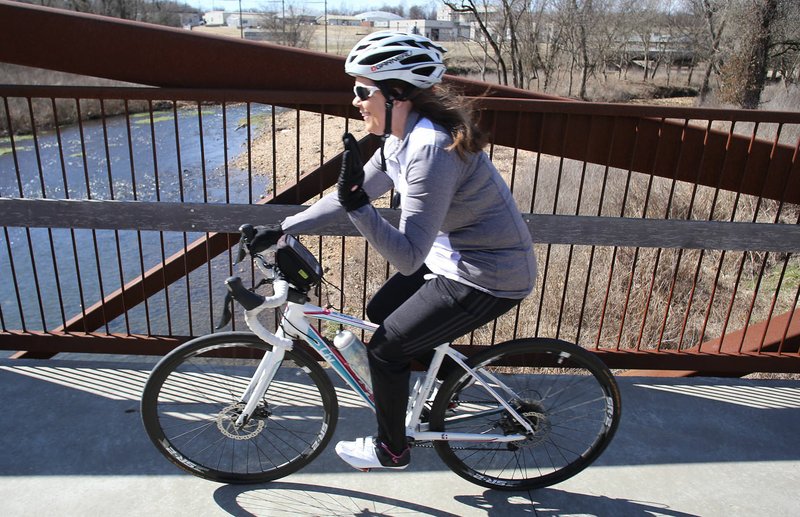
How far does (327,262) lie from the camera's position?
43.6 feet

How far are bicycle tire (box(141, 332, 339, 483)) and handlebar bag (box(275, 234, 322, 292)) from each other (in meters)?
0.34

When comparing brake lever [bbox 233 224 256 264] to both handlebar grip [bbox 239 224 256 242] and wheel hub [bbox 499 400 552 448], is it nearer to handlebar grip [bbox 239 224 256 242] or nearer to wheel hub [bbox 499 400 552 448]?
handlebar grip [bbox 239 224 256 242]

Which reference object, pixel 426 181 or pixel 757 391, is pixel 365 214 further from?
pixel 757 391

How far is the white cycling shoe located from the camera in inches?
108

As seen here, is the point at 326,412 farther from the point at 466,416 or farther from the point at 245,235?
the point at 245,235

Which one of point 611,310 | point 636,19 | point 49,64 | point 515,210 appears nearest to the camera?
point 515,210

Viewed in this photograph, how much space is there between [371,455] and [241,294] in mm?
892

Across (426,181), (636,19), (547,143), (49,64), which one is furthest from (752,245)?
(636,19)

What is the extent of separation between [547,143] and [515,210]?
136cm

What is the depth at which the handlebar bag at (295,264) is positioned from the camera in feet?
8.14

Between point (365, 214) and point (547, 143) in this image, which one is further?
A: point (547, 143)

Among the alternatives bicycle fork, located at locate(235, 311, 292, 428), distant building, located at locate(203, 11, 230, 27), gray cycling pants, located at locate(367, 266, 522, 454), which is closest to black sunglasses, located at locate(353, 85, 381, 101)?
gray cycling pants, located at locate(367, 266, 522, 454)

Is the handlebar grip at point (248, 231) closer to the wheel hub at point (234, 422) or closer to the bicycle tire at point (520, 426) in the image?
the wheel hub at point (234, 422)

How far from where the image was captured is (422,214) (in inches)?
83.2
